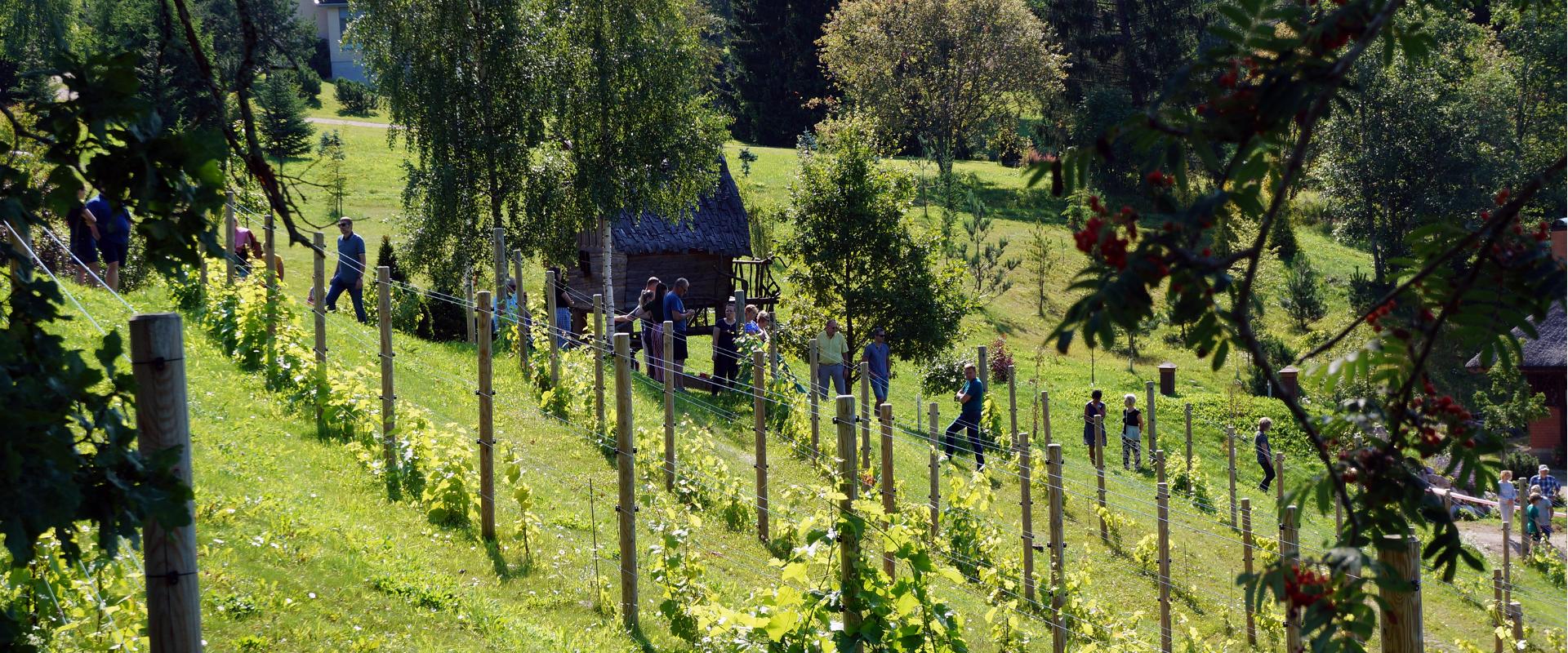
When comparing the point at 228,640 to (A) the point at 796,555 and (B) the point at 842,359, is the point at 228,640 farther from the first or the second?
(B) the point at 842,359

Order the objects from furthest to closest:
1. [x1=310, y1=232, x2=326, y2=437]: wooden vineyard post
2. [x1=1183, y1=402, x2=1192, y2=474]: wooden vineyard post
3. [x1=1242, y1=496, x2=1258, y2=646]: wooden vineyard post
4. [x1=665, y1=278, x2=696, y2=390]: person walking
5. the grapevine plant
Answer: [x1=1183, y1=402, x2=1192, y2=474]: wooden vineyard post
[x1=665, y1=278, x2=696, y2=390]: person walking
[x1=1242, y1=496, x2=1258, y2=646]: wooden vineyard post
[x1=310, y1=232, x2=326, y2=437]: wooden vineyard post
the grapevine plant

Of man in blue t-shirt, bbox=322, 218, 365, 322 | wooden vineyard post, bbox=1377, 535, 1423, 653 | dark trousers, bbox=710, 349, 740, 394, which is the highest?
man in blue t-shirt, bbox=322, 218, 365, 322

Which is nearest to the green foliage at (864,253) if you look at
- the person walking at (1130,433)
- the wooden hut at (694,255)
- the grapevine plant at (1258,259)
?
the person walking at (1130,433)

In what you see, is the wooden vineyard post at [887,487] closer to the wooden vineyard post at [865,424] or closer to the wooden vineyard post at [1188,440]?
the wooden vineyard post at [865,424]

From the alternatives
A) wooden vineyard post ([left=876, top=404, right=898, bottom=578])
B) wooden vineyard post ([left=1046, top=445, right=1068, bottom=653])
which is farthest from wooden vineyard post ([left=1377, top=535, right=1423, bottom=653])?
wooden vineyard post ([left=1046, top=445, right=1068, bottom=653])

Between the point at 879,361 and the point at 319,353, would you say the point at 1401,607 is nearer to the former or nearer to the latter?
the point at 319,353

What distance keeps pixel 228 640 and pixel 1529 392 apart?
99.7 ft

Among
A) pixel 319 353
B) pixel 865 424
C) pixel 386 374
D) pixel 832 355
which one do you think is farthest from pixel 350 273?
pixel 865 424

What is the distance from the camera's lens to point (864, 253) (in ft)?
70.7

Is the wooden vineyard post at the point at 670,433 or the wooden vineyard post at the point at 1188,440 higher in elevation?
the wooden vineyard post at the point at 670,433

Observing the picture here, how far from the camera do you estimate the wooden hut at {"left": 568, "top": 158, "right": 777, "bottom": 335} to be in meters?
25.2

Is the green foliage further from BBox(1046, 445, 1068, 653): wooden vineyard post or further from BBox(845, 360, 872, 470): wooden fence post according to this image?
BBox(1046, 445, 1068, 653): wooden vineyard post

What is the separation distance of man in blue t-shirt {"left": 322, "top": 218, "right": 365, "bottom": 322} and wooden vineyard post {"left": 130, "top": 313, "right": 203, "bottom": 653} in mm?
12161

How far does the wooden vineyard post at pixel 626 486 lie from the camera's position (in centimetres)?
828
